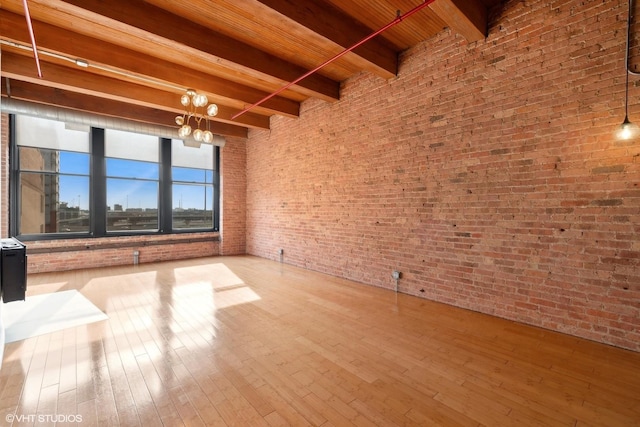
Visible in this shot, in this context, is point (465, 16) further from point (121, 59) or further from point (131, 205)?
point (131, 205)

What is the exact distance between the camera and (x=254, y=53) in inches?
177

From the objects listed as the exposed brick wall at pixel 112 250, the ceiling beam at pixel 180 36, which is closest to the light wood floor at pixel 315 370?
the exposed brick wall at pixel 112 250

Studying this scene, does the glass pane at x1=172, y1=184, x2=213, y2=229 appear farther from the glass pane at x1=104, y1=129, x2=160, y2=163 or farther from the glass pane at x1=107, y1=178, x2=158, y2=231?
the glass pane at x1=104, y1=129, x2=160, y2=163

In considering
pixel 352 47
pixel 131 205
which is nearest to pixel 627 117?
pixel 352 47

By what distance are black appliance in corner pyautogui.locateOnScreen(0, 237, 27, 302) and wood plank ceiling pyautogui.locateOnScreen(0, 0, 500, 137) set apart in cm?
272

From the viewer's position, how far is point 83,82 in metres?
4.90

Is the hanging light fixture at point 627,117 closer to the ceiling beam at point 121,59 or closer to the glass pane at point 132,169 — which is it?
the ceiling beam at point 121,59

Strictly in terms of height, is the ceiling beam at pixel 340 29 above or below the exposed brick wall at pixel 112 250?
above

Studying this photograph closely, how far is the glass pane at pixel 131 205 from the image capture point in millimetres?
6980

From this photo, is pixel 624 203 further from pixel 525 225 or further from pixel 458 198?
pixel 458 198

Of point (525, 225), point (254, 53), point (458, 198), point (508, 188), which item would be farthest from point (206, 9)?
point (525, 225)

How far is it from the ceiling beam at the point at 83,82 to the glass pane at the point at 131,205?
2526mm

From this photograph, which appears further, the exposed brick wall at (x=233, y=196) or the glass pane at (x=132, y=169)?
the exposed brick wall at (x=233, y=196)

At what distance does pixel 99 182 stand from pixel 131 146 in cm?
120
